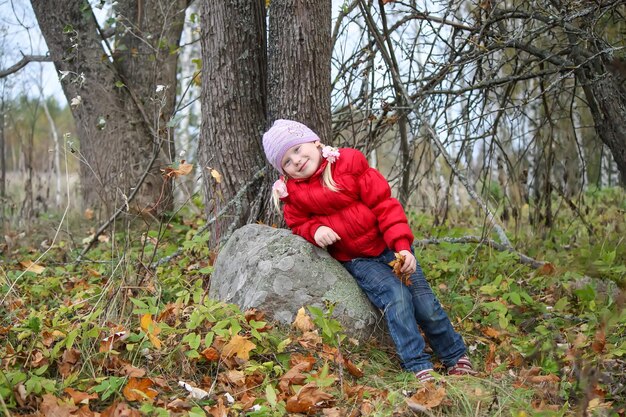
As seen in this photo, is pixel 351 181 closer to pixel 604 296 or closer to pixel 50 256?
pixel 604 296

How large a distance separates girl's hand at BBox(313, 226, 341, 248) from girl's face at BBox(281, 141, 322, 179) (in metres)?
0.33

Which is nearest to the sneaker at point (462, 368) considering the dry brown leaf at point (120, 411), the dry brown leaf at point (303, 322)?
the dry brown leaf at point (303, 322)

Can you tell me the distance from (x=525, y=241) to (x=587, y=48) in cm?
168

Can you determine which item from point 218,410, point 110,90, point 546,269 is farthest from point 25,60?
point 546,269

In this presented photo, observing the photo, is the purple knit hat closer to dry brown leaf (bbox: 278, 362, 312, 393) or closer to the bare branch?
dry brown leaf (bbox: 278, 362, 312, 393)

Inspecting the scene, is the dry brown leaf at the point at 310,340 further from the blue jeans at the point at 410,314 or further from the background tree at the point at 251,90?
the background tree at the point at 251,90

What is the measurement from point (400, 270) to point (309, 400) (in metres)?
0.94

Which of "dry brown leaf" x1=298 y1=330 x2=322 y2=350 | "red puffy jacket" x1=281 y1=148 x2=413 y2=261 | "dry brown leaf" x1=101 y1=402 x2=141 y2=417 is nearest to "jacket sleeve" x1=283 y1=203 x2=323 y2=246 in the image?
"red puffy jacket" x1=281 y1=148 x2=413 y2=261

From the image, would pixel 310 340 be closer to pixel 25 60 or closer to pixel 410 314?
pixel 410 314

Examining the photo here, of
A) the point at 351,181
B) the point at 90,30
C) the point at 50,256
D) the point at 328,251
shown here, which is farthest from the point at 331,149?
the point at 90,30

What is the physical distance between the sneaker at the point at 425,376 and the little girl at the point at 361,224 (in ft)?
0.68

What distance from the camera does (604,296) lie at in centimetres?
412

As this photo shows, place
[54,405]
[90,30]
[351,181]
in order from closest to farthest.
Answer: [54,405] < [351,181] < [90,30]

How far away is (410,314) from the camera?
3383 mm
